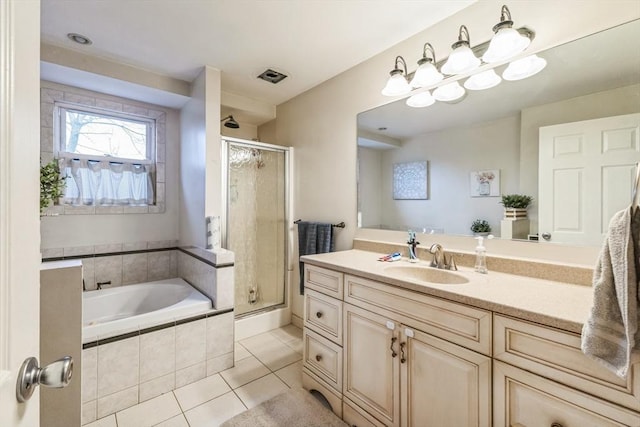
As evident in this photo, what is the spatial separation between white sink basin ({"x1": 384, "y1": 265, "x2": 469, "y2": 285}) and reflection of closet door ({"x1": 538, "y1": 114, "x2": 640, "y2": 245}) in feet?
1.54

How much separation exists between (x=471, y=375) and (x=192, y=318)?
179 centimetres

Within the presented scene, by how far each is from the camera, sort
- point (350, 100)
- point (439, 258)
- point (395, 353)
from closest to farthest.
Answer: point (395, 353) < point (439, 258) < point (350, 100)

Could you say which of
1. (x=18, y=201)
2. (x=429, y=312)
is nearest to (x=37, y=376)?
(x=18, y=201)

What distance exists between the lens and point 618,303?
772mm

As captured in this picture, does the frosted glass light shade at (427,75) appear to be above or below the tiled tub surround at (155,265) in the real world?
above

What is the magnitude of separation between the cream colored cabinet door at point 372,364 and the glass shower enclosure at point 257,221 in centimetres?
149

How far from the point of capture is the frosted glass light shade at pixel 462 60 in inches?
60.0

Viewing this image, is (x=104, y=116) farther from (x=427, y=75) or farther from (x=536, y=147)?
(x=536, y=147)

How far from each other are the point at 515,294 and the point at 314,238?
1.65m

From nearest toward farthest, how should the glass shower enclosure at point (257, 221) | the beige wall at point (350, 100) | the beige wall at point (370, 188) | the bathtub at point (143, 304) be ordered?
1. the beige wall at point (350, 100)
2. the bathtub at point (143, 304)
3. the beige wall at point (370, 188)
4. the glass shower enclosure at point (257, 221)

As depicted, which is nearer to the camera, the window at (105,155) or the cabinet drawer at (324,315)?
the cabinet drawer at (324,315)

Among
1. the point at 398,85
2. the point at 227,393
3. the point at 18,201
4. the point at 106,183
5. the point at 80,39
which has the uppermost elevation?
the point at 80,39

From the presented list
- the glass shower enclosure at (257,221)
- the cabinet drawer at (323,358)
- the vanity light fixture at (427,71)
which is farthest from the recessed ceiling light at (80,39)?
the cabinet drawer at (323,358)

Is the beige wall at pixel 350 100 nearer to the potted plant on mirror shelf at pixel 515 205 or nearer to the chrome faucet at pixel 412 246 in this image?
the chrome faucet at pixel 412 246
